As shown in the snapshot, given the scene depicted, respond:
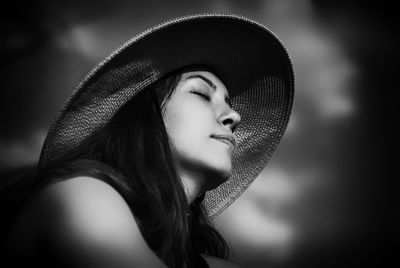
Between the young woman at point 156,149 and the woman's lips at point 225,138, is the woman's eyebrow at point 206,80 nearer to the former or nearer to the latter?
the young woman at point 156,149

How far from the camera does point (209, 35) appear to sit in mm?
1090

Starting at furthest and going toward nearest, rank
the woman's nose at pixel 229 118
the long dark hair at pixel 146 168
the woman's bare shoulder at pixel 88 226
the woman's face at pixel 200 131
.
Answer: the woman's nose at pixel 229 118 → the woman's face at pixel 200 131 → the long dark hair at pixel 146 168 → the woman's bare shoulder at pixel 88 226

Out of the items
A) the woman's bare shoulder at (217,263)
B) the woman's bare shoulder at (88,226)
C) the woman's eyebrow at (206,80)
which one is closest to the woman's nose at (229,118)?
the woman's eyebrow at (206,80)

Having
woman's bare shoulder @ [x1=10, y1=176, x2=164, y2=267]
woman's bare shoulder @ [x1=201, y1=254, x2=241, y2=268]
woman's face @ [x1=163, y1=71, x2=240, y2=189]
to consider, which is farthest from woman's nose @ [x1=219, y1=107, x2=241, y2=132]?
woman's bare shoulder @ [x1=10, y1=176, x2=164, y2=267]

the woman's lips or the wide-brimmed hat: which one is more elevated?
the wide-brimmed hat

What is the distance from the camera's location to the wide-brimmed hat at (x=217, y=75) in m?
0.98

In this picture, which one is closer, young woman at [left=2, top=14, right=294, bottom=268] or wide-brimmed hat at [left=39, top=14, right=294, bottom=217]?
young woman at [left=2, top=14, right=294, bottom=268]

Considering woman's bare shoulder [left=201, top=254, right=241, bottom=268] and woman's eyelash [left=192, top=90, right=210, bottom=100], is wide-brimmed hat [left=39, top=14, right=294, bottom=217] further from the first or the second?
woman's bare shoulder [left=201, top=254, right=241, bottom=268]

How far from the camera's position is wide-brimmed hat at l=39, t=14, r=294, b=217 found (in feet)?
3.21

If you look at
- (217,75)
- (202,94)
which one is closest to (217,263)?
(202,94)

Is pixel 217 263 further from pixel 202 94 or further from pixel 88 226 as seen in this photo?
pixel 88 226

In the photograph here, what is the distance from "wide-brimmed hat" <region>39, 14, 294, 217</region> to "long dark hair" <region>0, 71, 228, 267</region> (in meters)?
0.06

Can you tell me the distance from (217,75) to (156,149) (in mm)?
443

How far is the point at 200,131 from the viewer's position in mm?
951
